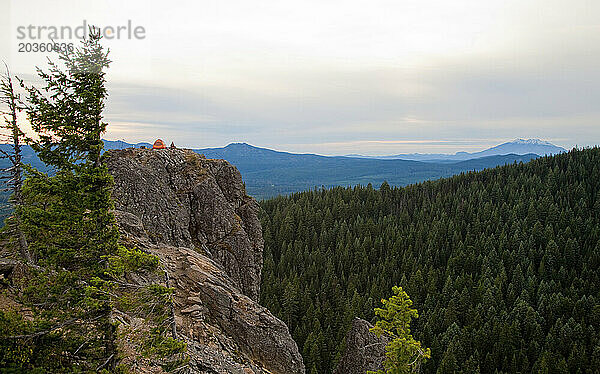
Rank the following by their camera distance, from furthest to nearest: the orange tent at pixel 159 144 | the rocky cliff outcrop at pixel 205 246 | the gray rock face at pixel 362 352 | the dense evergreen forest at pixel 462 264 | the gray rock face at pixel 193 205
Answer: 1. the dense evergreen forest at pixel 462 264
2. the gray rock face at pixel 362 352
3. the orange tent at pixel 159 144
4. the gray rock face at pixel 193 205
5. the rocky cliff outcrop at pixel 205 246

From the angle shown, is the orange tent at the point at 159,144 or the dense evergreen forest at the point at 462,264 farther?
the dense evergreen forest at the point at 462,264

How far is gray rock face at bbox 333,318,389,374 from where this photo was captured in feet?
116

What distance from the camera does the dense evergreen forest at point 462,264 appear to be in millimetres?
66750

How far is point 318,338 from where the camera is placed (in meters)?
65.3

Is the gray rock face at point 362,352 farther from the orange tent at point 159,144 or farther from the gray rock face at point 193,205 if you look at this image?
the orange tent at point 159,144

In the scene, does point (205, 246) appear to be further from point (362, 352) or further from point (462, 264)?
point (462, 264)

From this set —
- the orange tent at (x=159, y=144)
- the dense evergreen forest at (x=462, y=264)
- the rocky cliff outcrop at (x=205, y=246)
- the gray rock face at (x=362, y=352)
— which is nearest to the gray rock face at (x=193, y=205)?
the rocky cliff outcrop at (x=205, y=246)

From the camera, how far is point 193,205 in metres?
29.9

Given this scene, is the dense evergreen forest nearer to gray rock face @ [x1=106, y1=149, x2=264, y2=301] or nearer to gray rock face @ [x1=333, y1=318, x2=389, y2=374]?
gray rock face @ [x1=333, y1=318, x2=389, y2=374]

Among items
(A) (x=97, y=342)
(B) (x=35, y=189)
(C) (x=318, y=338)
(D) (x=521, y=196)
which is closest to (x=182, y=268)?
(A) (x=97, y=342)

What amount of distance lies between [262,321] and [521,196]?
→ 446 ft

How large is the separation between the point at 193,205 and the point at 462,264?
89138 mm

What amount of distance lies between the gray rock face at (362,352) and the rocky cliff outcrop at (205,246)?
1345 centimetres

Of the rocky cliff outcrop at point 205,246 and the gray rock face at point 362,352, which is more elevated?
the rocky cliff outcrop at point 205,246
